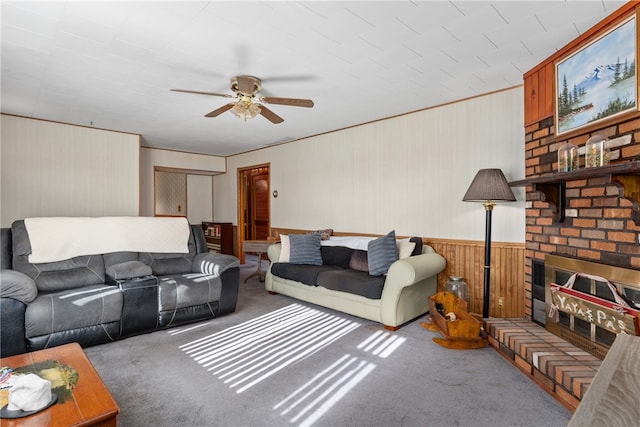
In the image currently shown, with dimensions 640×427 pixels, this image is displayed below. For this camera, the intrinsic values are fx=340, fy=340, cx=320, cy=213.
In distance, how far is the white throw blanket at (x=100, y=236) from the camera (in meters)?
3.18

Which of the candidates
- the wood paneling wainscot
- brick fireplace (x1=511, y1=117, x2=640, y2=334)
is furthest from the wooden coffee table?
the wood paneling wainscot

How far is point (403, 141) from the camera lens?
14.1 feet

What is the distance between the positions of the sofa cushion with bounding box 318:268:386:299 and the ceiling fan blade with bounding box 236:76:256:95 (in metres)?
2.05

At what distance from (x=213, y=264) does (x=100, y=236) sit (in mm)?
1170

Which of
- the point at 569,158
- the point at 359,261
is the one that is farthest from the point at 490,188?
the point at 359,261

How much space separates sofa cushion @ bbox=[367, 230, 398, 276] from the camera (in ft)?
11.8

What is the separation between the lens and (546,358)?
2125 millimetres

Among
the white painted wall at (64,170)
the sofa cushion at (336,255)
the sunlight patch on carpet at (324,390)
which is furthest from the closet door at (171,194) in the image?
the sunlight patch on carpet at (324,390)

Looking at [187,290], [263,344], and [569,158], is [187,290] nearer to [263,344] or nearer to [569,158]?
[263,344]

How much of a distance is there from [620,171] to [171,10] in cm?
272

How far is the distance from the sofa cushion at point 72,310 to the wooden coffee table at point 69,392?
0.76m

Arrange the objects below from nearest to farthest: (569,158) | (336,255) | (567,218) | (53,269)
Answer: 1. (569,158)
2. (567,218)
3. (53,269)
4. (336,255)

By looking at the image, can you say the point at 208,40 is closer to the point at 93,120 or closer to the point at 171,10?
the point at 171,10

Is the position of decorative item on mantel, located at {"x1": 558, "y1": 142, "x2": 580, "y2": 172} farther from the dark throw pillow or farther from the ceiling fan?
the ceiling fan
